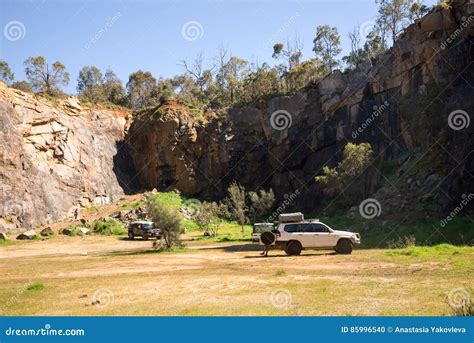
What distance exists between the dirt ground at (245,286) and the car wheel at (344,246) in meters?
0.76

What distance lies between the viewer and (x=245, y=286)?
44.2ft

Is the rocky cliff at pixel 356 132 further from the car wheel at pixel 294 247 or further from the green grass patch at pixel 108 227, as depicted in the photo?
the green grass patch at pixel 108 227

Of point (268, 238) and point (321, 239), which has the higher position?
point (268, 238)

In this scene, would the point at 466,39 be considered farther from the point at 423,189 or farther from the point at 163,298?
the point at 163,298

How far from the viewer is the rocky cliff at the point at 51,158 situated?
4544 cm

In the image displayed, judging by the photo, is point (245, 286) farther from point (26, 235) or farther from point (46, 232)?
point (46, 232)

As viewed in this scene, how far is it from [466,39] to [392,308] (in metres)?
29.3

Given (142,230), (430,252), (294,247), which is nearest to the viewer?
(430,252)

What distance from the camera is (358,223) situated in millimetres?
33594

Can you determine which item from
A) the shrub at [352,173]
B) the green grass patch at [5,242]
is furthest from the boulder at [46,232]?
the shrub at [352,173]

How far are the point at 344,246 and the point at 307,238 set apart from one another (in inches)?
76.3

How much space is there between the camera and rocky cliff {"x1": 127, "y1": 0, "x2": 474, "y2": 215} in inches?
1200

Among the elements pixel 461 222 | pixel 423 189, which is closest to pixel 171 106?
pixel 423 189

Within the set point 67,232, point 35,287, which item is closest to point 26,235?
point 67,232
